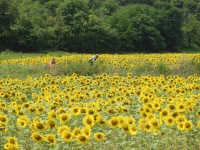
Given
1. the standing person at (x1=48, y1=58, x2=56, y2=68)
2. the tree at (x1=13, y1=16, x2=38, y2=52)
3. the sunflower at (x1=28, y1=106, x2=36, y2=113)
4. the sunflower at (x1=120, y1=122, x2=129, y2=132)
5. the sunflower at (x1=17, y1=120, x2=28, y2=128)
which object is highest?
the tree at (x1=13, y1=16, x2=38, y2=52)

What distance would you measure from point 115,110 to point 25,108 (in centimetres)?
150

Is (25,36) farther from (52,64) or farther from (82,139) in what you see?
(82,139)

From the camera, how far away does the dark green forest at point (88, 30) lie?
40.3 metres

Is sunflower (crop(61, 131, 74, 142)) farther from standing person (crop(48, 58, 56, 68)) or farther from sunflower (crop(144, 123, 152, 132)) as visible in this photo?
standing person (crop(48, 58, 56, 68))

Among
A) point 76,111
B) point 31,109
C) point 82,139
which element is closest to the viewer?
point 82,139

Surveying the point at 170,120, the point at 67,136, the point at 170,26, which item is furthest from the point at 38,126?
the point at 170,26

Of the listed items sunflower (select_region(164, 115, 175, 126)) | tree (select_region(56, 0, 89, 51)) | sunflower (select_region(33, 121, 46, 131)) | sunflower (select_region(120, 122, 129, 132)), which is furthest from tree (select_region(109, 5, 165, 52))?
sunflower (select_region(120, 122, 129, 132))

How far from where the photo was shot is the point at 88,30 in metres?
49.7

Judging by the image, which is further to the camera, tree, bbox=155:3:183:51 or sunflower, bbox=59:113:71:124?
tree, bbox=155:3:183:51

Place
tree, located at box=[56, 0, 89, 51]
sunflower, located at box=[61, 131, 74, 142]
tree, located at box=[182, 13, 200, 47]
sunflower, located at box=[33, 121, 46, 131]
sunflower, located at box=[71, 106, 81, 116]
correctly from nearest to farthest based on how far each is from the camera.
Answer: sunflower, located at box=[61, 131, 74, 142], sunflower, located at box=[33, 121, 46, 131], sunflower, located at box=[71, 106, 81, 116], tree, located at box=[56, 0, 89, 51], tree, located at box=[182, 13, 200, 47]

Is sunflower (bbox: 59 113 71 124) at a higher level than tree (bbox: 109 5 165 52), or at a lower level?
lower

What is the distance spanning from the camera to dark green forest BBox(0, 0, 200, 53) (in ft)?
132

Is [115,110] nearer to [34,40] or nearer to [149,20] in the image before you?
[34,40]

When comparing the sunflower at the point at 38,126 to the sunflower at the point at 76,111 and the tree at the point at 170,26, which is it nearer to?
the sunflower at the point at 76,111
